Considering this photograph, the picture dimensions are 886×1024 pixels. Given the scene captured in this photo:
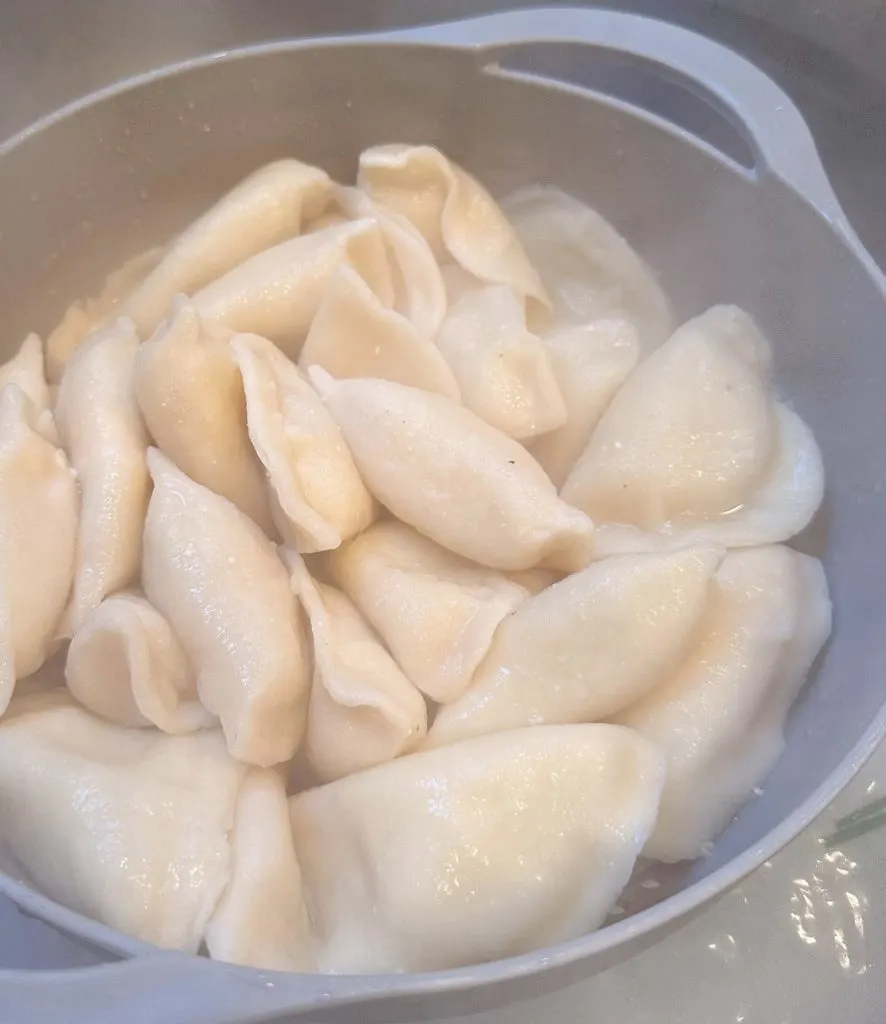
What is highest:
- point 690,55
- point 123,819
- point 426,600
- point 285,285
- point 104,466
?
point 690,55

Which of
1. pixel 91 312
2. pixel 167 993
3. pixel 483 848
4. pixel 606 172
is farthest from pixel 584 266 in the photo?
pixel 167 993

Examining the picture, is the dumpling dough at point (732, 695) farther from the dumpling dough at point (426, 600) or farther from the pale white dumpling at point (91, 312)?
the pale white dumpling at point (91, 312)

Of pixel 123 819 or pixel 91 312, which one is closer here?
pixel 123 819

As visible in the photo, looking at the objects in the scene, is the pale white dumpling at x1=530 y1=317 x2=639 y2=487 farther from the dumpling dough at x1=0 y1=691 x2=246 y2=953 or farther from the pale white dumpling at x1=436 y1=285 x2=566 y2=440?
the dumpling dough at x1=0 y1=691 x2=246 y2=953

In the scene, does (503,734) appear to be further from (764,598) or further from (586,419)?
(586,419)

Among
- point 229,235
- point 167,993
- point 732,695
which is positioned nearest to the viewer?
point 167,993

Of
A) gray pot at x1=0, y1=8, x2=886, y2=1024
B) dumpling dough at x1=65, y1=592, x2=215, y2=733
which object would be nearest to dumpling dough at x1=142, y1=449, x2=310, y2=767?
dumpling dough at x1=65, y1=592, x2=215, y2=733

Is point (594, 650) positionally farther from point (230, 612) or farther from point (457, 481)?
point (230, 612)
